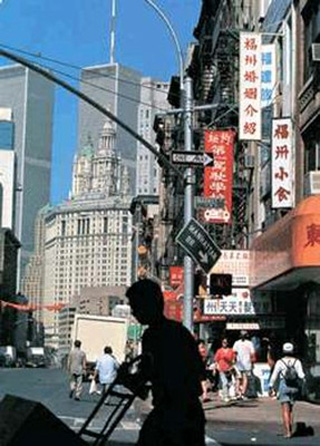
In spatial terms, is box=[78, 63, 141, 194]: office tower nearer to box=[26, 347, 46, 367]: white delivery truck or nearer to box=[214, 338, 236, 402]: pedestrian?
box=[214, 338, 236, 402]: pedestrian

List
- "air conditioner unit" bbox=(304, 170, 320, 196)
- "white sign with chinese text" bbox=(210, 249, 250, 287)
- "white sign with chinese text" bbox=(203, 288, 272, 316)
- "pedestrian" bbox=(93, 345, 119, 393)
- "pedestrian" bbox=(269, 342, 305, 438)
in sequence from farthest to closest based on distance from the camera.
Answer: "white sign with chinese text" bbox=(210, 249, 250, 287) → "white sign with chinese text" bbox=(203, 288, 272, 316) → "pedestrian" bbox=(93, 345, 119, 393) → "air conditioner unit" bbox=(304, 170, 320, 196) → "pedestrian" bbox=(269, 342, 305, 438)

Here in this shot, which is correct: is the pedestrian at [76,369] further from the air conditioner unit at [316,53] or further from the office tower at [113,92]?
the air conditioner unit at [316,53]

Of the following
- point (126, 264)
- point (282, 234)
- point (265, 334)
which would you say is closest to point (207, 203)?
point (282, 234)

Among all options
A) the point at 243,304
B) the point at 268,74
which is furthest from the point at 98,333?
the point at 268,74

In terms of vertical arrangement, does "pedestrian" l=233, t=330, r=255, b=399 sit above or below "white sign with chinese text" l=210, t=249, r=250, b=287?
below

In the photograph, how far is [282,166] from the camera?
26141 mm

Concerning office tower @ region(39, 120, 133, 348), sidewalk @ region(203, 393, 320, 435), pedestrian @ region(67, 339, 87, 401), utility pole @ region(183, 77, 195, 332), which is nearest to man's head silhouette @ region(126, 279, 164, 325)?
sidewalk @ region(203, 393, 320, 435)

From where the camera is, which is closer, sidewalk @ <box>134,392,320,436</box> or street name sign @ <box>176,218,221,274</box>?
sidewalk @ <box>134,392,320,436</box>

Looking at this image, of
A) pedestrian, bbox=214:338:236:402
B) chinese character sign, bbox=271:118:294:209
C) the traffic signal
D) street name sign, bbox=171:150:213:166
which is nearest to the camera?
street name sign, bbox=171:150:213:166

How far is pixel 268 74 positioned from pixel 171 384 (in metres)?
25.0

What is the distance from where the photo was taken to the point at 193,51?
60062mm

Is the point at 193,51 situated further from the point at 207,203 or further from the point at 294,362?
the point at 294,362

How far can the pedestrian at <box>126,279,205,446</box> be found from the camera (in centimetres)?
529

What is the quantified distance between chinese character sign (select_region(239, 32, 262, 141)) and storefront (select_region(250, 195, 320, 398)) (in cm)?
362
